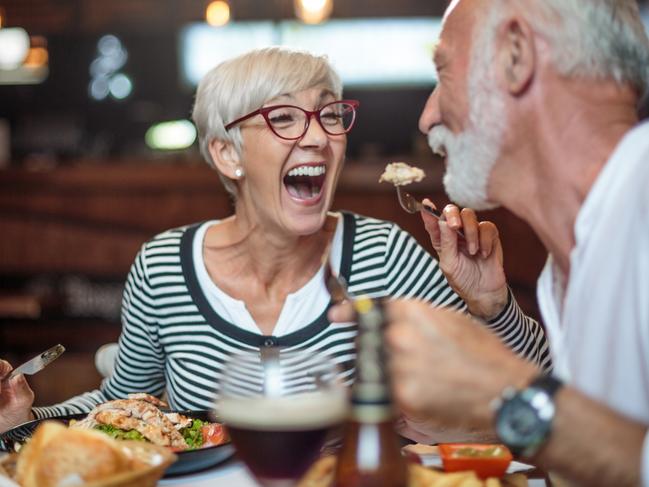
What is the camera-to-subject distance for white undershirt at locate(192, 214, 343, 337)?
222cm

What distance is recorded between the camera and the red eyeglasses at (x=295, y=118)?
220cm

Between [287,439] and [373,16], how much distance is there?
757 cm

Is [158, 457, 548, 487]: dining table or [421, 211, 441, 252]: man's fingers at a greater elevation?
[421, 211, 441, 252]: man's fingers

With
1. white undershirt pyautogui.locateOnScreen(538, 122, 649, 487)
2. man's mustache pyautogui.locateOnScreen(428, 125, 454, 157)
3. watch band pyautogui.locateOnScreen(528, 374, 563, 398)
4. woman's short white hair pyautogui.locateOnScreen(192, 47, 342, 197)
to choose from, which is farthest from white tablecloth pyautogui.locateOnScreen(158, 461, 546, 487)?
woman's short white hair pyautogui.locateOnScreen(192, 47, 342, 197)

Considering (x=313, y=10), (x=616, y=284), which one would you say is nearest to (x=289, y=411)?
(x=616, y=284)

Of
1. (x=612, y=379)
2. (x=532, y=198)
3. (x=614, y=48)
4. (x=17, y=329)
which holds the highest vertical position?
(x=614, y=48)

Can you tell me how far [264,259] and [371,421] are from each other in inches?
53.8

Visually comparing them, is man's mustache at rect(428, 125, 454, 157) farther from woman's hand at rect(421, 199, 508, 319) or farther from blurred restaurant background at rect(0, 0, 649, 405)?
blurred restaurant background at rect(0, 0, 649, 405)

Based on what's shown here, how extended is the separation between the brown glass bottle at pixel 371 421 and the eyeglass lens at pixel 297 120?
126 cm

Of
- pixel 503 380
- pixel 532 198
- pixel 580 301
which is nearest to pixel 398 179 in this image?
pixel 532 198

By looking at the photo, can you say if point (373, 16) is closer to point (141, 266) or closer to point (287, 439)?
point (141, 266)

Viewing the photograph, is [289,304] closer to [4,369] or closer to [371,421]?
[4,369]

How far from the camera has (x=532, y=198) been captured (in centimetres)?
149

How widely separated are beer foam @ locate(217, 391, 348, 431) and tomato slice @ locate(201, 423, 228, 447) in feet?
1.82
